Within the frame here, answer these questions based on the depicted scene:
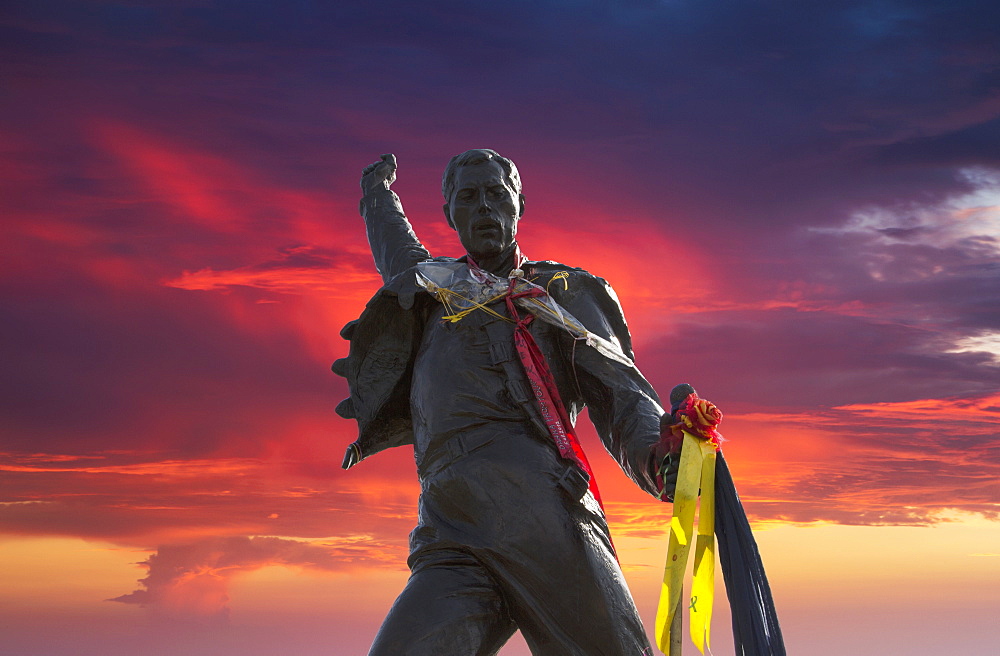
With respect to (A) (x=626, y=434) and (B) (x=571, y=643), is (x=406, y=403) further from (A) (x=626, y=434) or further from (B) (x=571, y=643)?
(B) (x=571, y=643)

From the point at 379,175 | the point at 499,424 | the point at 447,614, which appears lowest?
the point at 447,614

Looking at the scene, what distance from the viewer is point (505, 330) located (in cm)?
637

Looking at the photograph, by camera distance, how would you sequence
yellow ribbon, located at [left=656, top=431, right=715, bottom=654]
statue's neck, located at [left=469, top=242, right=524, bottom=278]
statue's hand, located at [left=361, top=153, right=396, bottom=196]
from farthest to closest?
statue's hand, located at [left=361, top=153, right=396, bottom=196], statue's neck, located at [left=469, top=242, right=524, bottom=278], yellow ribbon, located at [left=656, top=431, right=715, bottom=654]

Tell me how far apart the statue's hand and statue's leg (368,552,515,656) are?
327 centimetres

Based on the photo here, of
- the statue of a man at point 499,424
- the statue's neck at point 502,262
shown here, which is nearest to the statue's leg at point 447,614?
the statue of a man at point 499,424

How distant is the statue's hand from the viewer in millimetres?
8375

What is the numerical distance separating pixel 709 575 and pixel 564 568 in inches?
27.1

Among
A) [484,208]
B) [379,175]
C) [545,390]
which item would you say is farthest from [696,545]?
[379,175]

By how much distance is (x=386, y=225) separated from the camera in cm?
809

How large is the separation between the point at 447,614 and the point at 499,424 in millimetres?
1019

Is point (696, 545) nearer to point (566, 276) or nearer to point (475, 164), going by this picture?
point (566, 276)

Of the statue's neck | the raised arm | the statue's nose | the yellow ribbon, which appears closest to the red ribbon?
the statue's neck

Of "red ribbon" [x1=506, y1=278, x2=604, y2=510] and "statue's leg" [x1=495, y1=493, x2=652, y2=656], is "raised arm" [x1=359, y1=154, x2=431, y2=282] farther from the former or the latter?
"statue's leg" [x1=495, y1=493, x2=652, y2=656]

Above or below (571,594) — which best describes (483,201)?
above
